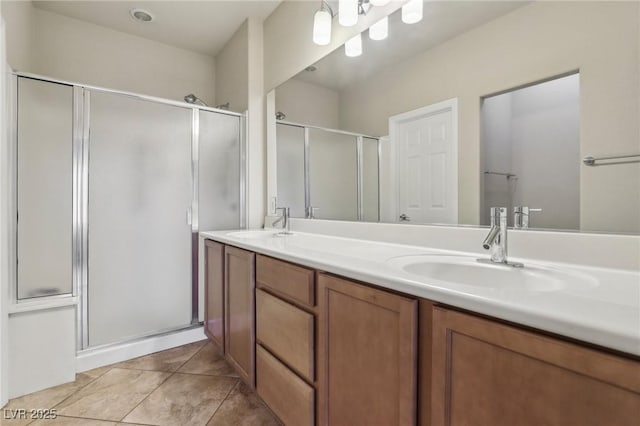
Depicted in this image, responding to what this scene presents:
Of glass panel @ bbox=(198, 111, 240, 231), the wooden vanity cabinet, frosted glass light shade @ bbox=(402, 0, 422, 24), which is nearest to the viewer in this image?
the wooden vanity cabinet

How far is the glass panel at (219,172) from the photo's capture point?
2451mm

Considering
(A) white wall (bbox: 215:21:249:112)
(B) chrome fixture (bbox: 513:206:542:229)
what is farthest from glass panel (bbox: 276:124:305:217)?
(B) chrome fixture (bbox: 513:206:542:229)

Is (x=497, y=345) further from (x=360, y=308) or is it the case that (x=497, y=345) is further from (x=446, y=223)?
(x=446, y=223)

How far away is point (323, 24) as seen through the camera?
183cm

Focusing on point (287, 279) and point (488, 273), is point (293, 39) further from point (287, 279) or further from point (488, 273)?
point (488, 273)

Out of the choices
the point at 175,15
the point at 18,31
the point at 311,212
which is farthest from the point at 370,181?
the point at 18,31

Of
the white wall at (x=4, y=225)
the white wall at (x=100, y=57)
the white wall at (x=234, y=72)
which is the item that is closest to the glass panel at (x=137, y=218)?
the white wall at (x=4, y=225)

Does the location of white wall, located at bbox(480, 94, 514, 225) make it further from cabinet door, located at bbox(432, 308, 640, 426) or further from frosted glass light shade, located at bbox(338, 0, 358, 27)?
frosted glass light shade, located at bbox(338, 0, 358, 27)

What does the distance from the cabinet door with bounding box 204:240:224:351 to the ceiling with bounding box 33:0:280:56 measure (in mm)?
1827

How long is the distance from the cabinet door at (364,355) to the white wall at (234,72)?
7.02ft

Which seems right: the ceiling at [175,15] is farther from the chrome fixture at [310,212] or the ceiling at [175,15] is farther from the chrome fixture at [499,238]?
the chrome fixture at [499,238]

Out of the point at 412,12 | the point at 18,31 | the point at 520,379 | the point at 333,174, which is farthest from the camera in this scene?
the point at 333,174

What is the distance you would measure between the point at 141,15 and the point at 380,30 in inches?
78.6

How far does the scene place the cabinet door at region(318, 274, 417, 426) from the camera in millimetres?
748
